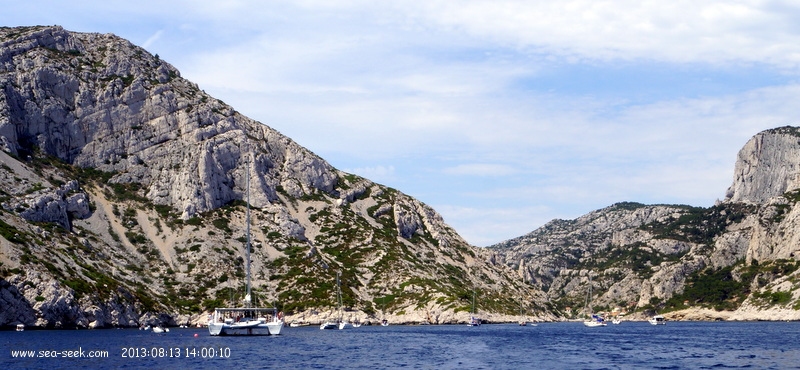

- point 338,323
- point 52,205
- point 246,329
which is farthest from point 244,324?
point 52,205

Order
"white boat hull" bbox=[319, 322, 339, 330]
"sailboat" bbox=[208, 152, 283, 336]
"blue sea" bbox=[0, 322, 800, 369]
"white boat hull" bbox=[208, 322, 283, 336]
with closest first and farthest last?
"blue sea" bbox=[0, 322, 800, 369], "white boat hull" bbox=[208, 322, 283, 336], "sailboat" bbox=[208, 152, 283, 336], "white boat hull" bbox=[319, 322, 339, 330]

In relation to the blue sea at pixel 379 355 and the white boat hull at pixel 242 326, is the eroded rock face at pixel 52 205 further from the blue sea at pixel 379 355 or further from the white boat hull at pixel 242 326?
the white boat hull at pixel 242 326

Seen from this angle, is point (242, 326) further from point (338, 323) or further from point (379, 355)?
point (338, 323)

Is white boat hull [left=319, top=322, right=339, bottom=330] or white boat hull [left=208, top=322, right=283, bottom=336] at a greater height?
white boat hull [left=208, top=322, right=283, bottom=336]

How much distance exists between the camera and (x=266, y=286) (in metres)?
197

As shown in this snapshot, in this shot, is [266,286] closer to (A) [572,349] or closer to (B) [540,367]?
(A) [572,349]

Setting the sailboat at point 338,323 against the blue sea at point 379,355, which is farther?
the sailboat at point 338,323

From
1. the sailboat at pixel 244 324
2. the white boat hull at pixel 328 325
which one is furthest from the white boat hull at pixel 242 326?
the white boat hull at pixel 328 325

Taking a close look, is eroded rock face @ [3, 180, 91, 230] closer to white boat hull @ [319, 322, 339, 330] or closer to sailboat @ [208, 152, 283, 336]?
white boat hull @ [319, 322, 339, 330]

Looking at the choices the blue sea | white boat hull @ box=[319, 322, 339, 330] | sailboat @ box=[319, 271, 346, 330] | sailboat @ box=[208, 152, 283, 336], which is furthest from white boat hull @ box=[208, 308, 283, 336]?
sailboat @ box=[319, 271, 346, 330]

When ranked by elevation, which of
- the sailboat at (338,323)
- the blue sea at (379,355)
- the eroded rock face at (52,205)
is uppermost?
the eroded rock face at (52,205)

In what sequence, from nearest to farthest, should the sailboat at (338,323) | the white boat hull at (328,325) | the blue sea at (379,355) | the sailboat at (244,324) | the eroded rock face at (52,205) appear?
the blue sea at (379,355), the sailboat at (244,324), the white boat hull at (328,325), the sailboat at (338,323), the eroded rock face at (52,205)

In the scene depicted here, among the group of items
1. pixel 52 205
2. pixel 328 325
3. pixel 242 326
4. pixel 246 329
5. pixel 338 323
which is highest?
pixel 52 205

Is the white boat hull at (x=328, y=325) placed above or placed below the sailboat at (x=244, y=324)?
below
